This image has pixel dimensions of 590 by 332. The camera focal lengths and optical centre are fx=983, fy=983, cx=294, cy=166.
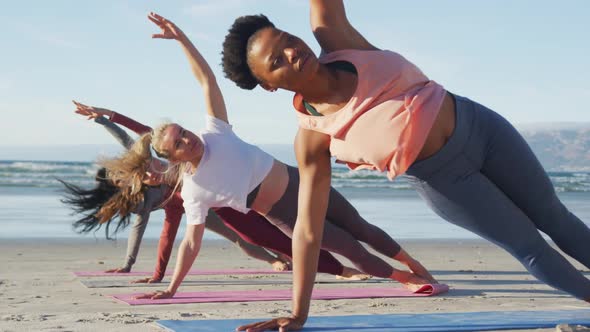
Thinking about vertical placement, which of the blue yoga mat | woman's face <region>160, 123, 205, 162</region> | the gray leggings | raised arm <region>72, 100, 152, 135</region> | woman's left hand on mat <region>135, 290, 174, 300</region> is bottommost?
woman's left hand on mat <region>135, 290, 174, 300</region>

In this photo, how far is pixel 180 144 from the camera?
524 cm

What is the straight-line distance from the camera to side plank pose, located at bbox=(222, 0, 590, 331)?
3451 mm

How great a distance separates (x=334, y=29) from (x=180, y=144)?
1820 millimetres

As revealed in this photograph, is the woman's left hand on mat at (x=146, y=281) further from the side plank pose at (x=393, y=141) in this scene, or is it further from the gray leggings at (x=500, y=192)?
the gray leggings at (x=500, y=192)

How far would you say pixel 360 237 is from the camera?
5.69 meters

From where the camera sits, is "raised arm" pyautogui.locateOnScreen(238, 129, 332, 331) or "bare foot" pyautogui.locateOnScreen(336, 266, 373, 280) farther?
"bare foot" pyautogui.locateOnScreen(336, 266, 373, 280)

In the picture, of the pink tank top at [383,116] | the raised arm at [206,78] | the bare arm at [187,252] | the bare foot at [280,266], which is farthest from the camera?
the bare foot at [280,266]

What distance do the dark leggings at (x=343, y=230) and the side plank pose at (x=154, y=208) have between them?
895 mm

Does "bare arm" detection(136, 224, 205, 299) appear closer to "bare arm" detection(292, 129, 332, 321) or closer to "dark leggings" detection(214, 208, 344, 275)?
"dark leggings" detection(214, 208, 344, 275)

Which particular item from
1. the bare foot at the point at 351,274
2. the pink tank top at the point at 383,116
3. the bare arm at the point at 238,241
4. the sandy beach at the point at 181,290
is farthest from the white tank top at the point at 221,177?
the pink tank top at the point at 383,116

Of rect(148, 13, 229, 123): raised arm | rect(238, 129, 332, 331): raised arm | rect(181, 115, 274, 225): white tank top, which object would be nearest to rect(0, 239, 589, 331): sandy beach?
rect(181, 115, 274, 225): white tank top

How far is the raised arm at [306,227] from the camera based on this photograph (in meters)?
3.68

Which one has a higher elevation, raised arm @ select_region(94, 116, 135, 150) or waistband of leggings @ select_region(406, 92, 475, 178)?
waistband of leggings @ select_region(406, 92, 475, 178)

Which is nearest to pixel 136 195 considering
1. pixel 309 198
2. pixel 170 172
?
pixel 170 172
